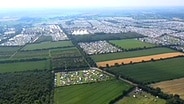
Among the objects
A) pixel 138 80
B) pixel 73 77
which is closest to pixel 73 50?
pixel 73 77

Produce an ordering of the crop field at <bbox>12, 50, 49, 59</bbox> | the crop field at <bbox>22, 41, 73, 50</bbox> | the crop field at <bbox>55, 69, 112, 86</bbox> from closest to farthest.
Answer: the crop field at <bbox>55, 69, 112, 86</bbox> < the crop field at <bbox>12, 50, 49, 59</bbox> < the crop field at <bbox>22, 41, 73, 50</bbox>

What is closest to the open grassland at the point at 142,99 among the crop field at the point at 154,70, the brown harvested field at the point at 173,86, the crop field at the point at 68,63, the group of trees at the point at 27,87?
the brown harvested field at the point at 173,86

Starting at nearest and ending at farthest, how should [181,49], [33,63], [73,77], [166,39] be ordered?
[73,77]
[33,63]
[181,49]
[166,39]

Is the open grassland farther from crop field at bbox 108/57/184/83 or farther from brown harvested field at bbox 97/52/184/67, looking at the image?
brown harvested field at bbox 97/52/184/67

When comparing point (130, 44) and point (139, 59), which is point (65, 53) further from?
point (130, 44)

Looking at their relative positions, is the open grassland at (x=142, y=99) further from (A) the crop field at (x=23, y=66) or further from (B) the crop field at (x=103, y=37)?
(B) the crop field at (x=103, y=37)

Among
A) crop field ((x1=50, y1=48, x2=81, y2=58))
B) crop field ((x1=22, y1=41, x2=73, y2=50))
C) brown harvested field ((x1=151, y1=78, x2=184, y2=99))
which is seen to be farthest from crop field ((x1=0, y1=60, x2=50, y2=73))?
brown harvested field ((x1=151, y1=78, x2=184, y2=99))

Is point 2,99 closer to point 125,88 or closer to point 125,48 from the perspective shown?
point 125,88
